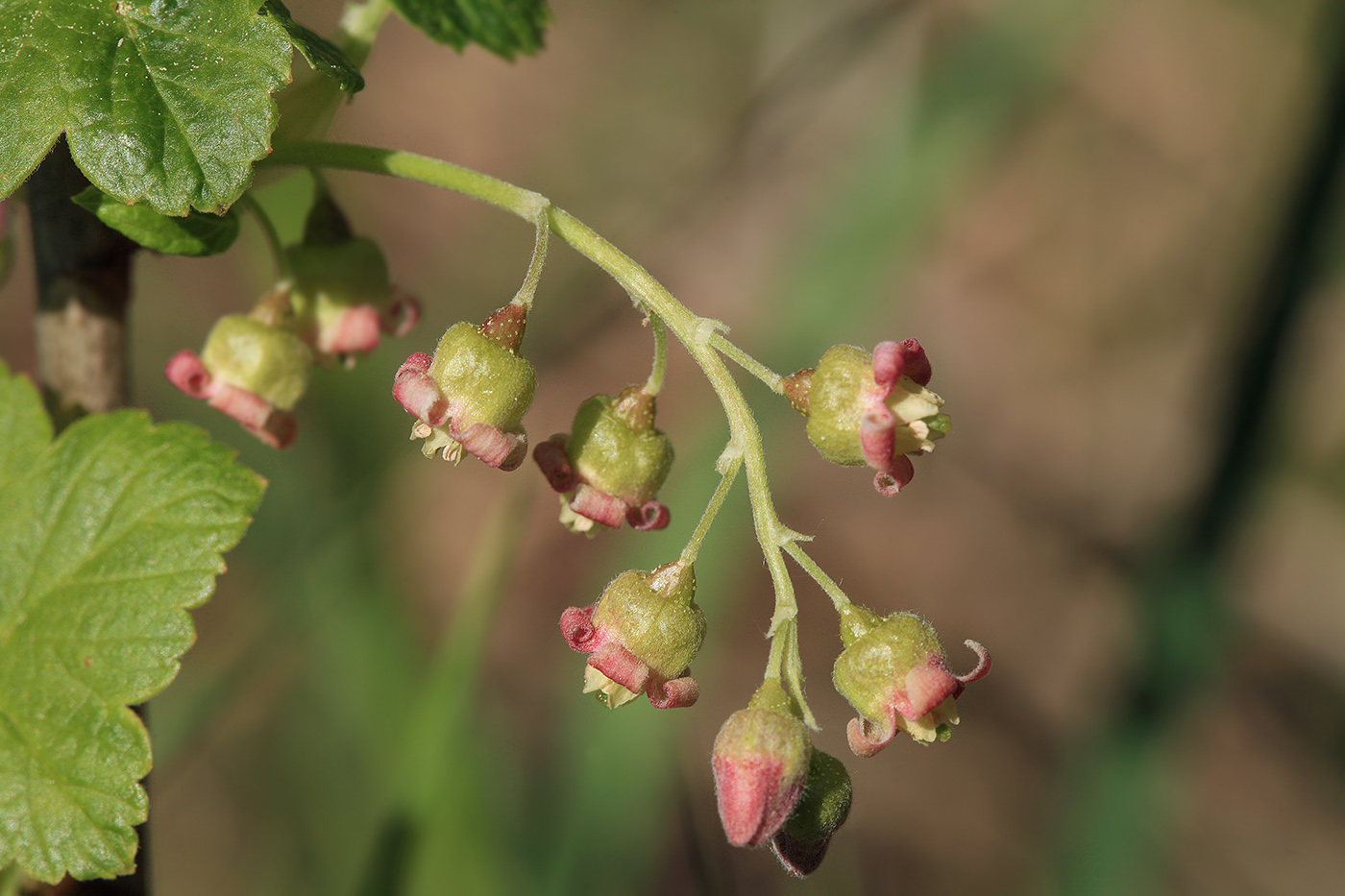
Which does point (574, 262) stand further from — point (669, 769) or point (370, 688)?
point (669, 769)

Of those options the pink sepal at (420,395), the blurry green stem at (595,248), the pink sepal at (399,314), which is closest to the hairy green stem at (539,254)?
the blurry green stem at (595,248)

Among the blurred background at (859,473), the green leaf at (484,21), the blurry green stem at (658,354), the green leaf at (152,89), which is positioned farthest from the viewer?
the blurred background at (859,473)

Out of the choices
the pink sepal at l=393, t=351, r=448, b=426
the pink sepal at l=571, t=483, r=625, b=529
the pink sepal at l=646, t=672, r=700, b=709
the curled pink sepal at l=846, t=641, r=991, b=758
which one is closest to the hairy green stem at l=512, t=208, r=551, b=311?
the pink sepal at l=393, t=351, r=448, b=426

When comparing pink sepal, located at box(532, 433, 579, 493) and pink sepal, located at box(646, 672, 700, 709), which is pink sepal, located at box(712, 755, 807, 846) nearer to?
pink sepal, located at box(646, 672, 700, 709)

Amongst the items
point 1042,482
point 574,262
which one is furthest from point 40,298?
point 1042,482

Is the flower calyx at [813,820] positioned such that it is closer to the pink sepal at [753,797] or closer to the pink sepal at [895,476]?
the pink sepal at [753,797]

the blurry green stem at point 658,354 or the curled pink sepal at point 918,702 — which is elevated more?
the blurry green stem at point 658,354
